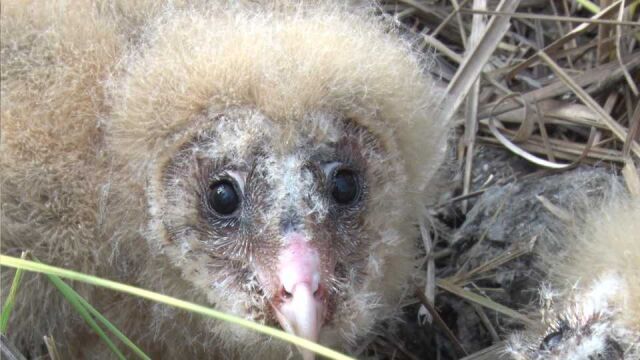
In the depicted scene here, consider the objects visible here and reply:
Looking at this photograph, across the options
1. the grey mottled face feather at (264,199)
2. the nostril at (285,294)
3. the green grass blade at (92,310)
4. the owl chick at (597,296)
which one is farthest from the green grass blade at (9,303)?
the owl chick at (597,296)

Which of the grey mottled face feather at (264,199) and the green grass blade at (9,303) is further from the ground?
the grey mottled face feather at (264,199)

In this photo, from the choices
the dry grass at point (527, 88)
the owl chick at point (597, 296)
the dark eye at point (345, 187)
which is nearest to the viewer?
the owl chick at point (597, 296)

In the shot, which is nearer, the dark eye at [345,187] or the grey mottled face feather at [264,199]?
the grey mottled face feather at [264,199]

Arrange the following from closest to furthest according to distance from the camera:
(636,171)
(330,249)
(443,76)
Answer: (330,249) → (636,171) → (443,76)

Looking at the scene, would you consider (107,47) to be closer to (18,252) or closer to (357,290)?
(18,252)

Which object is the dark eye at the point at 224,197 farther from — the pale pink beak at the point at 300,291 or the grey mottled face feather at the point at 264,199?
the pale pink beak at the point at 300,291

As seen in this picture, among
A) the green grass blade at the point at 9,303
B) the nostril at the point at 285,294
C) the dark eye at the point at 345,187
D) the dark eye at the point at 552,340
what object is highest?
the dark eye at the point at 345,187

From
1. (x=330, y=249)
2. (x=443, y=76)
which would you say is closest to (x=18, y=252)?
(x=330, y=249)

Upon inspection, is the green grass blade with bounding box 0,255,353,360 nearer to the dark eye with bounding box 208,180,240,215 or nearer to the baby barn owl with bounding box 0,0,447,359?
the baby barn owl with bounding box 0,0,447,359
